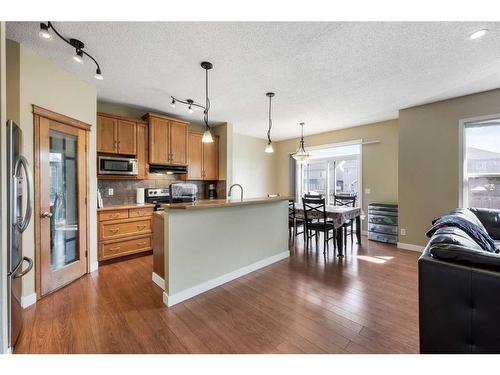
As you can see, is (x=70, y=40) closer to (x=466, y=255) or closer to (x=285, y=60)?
(x=285, y=60)

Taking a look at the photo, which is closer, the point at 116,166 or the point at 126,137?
the point at 116,166

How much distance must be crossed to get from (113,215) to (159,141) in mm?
1523

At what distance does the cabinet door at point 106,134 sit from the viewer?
3441mm

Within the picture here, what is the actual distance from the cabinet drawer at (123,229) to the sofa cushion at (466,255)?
3.77 meters

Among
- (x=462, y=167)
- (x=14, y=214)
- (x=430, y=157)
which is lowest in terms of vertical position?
(x=14, y=214)

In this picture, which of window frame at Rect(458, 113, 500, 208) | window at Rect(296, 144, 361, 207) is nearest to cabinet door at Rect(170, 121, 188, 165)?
window at Rect(296, 144, 361, 207)

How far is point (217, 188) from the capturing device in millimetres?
5191

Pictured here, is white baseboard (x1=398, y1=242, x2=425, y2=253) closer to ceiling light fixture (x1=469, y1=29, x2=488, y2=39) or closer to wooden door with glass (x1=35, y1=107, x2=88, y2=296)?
ceiling light fixture (x1=469, y1=29, x2=488, y2=39)

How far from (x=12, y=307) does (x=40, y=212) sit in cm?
109

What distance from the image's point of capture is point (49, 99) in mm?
2434

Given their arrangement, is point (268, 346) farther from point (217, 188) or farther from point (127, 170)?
point (217, 188)

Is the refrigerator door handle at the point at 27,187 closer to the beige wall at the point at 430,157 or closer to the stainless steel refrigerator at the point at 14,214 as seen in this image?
the stainless steel refrigerator at the point at 14,214

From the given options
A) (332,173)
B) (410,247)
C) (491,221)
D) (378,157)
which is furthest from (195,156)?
(491,221)
